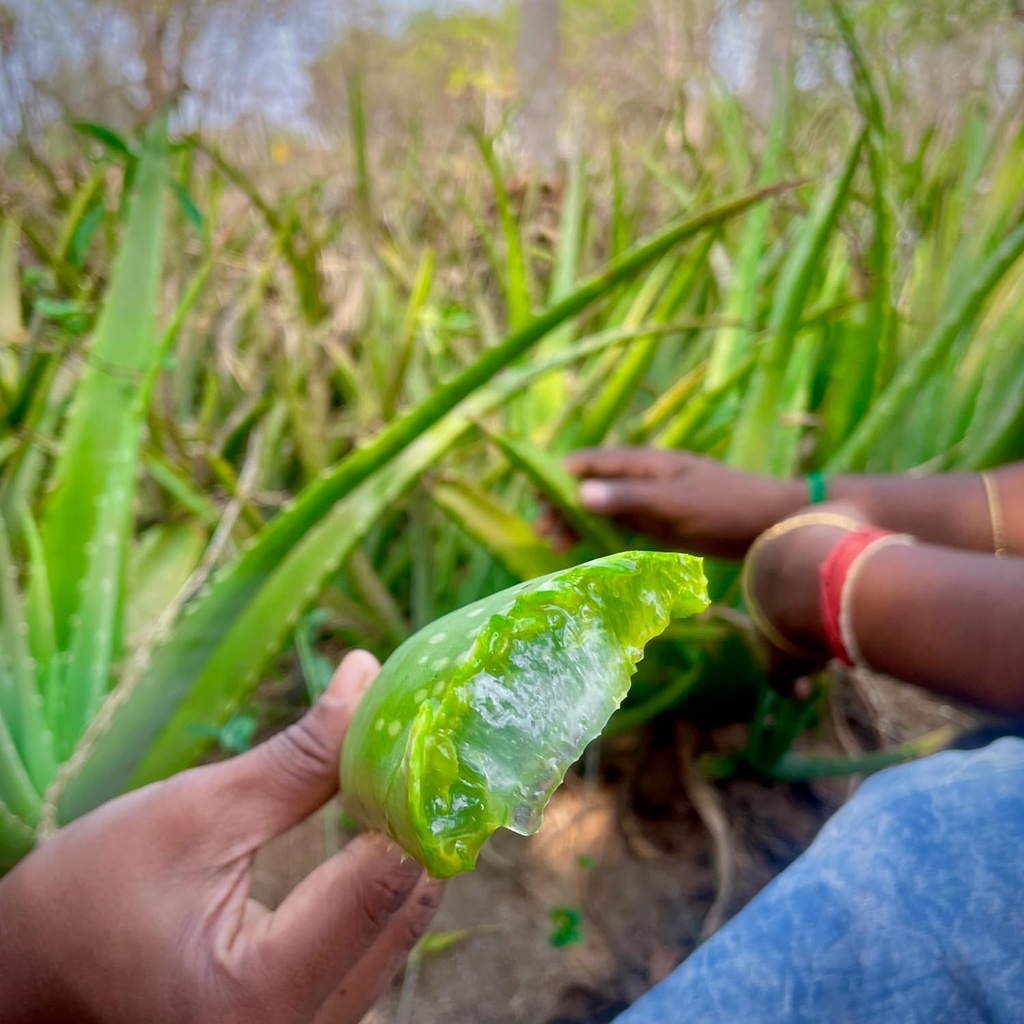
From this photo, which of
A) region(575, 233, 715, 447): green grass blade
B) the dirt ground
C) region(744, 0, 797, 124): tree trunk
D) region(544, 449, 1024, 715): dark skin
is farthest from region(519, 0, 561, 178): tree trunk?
the dirt ground

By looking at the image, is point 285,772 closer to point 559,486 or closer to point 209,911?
point 209,911

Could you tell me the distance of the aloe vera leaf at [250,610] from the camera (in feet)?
1.32

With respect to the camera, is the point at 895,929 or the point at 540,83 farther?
the point at 540,83

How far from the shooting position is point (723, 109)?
0.89 m

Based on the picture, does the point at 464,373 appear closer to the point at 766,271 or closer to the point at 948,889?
the point at 948,889

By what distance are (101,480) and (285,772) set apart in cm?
24

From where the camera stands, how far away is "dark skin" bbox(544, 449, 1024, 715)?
0.35 meters

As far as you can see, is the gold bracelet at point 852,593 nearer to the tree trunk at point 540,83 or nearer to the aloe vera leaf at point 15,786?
the aloe vera leaf at point 15,786

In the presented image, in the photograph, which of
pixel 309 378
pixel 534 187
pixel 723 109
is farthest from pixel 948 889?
pixel 534 187

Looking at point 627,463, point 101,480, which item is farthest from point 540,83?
point 101,480

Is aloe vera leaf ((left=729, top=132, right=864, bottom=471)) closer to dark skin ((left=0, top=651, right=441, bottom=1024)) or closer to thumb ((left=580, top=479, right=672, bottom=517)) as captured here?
thumb ((left=580, top=479, right=672, bottom=517))

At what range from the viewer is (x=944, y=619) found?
36cm

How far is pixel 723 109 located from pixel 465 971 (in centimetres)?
92

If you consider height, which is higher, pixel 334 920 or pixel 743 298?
pixel 743 298
